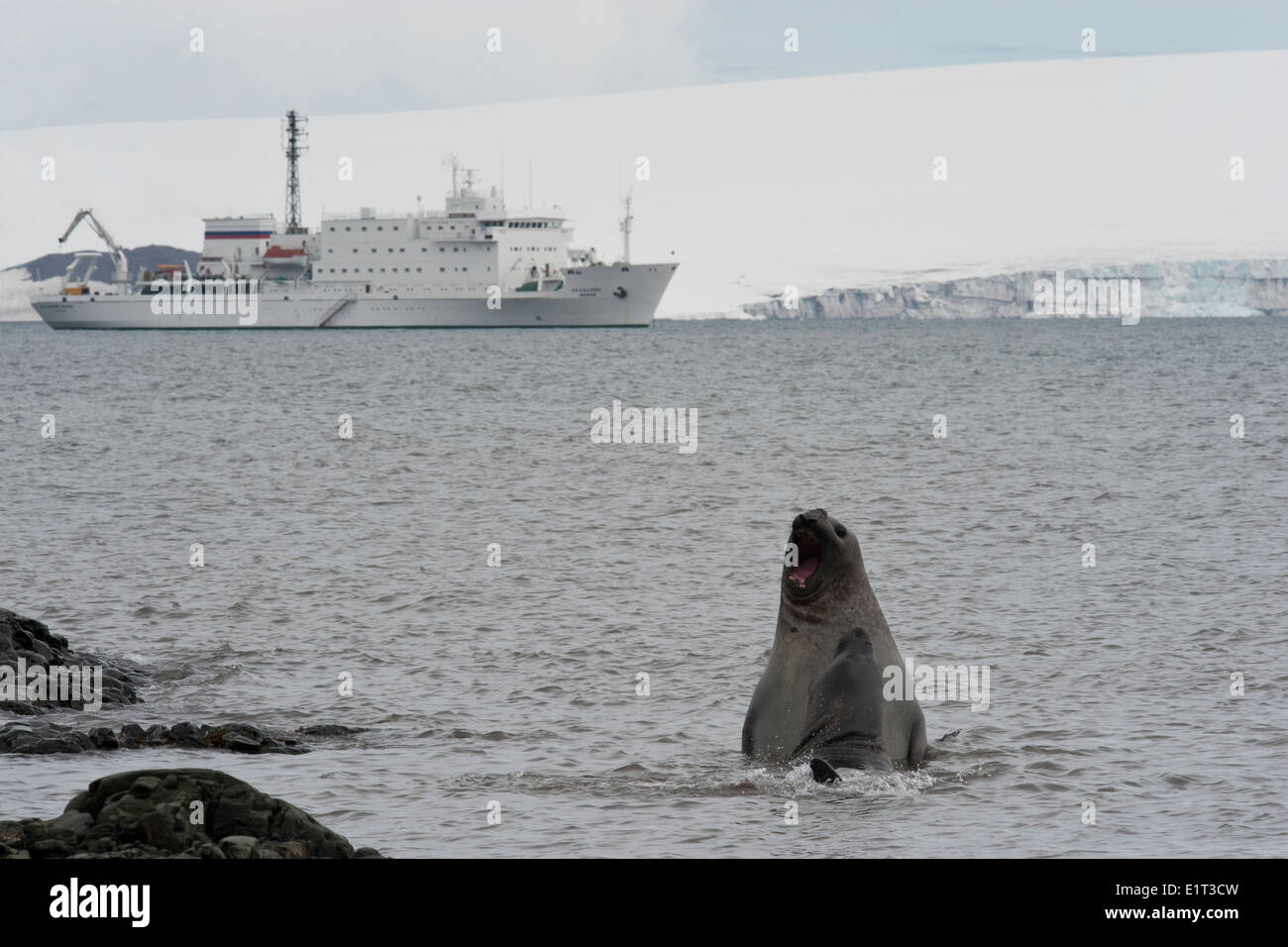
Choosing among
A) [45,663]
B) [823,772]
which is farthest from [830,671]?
[45,663]

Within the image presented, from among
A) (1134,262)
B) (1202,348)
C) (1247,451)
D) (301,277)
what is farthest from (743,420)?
(1134,262)

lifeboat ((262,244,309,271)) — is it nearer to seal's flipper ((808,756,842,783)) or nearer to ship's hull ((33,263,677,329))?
ship's hull ((33,263,677,329))

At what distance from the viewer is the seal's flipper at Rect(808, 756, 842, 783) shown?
26.2 ft

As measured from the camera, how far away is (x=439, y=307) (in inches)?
4291

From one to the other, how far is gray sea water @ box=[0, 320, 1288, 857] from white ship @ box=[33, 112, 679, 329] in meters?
67.8

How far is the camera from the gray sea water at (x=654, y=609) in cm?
802

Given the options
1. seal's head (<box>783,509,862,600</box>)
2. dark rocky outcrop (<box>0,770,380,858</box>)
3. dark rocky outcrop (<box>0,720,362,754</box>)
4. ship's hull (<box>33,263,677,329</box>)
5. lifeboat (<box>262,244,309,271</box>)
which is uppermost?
lifeboat (<box>262,244,309,271</box>)

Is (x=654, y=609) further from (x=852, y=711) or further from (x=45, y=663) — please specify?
(x=852, y=711)

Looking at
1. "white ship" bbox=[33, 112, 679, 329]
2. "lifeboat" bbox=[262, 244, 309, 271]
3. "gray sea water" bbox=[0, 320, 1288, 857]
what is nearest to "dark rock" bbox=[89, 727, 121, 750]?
"gray sea water" bbox=[0, 320, 1288, 857]

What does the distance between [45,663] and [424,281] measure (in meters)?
99.7

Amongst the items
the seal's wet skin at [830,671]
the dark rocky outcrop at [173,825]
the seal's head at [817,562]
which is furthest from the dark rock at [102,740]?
the seal's head at [817,562]
